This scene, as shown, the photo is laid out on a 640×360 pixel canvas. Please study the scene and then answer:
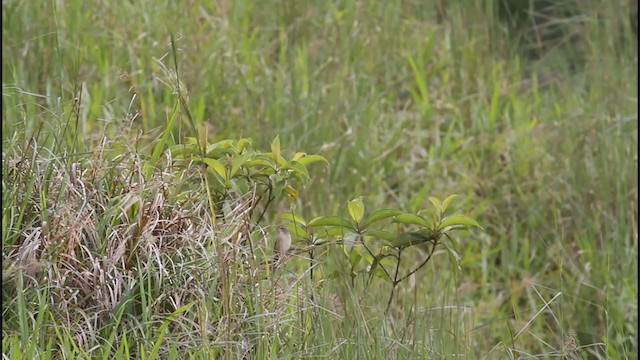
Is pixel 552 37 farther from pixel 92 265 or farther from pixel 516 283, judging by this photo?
pixel 92 265

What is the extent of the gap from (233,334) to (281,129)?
2.62 metres

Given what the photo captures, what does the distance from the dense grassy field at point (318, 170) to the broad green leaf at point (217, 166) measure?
7 centimetres

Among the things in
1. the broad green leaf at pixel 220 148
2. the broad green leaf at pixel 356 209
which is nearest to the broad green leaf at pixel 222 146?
the broad green leaf at pixel 220 148

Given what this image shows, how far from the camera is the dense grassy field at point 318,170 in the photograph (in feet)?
8.39

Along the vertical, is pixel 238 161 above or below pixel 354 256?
above

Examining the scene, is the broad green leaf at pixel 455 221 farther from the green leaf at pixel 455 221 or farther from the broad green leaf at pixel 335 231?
the broad green leaf at pixel 335 231

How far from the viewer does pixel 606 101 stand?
578 centimetres

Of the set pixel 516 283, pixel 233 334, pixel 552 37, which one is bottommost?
pixel 516 283

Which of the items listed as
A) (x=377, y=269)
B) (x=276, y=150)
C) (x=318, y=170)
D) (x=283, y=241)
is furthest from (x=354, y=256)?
(x=318, y=170)

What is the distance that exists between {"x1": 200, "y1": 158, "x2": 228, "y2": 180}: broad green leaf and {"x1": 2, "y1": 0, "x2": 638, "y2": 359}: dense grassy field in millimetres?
67

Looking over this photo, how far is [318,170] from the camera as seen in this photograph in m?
4.97

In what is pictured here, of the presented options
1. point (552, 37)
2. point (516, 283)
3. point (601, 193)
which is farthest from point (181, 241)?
point (552, 37)

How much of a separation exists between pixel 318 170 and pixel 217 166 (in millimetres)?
2207

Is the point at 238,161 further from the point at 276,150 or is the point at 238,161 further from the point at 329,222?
the point at 329,222
